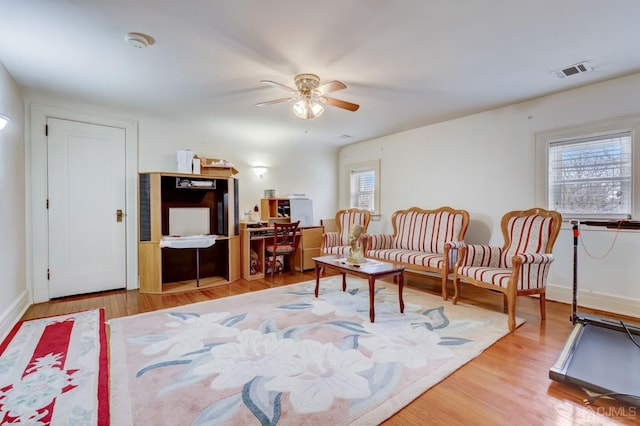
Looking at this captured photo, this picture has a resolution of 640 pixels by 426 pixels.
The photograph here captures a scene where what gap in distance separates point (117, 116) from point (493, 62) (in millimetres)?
4612

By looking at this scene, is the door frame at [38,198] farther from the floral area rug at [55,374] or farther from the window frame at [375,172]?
the window frame at [375,172]

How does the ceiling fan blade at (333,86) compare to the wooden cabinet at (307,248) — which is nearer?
the ceiling fan blade at (333,86)

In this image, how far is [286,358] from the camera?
7.27 ft

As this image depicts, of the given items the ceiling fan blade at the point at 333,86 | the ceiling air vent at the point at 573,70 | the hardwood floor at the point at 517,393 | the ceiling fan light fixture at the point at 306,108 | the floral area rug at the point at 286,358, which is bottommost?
the hardwood floor at the point at 517,393

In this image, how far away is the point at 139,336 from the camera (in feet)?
8.52

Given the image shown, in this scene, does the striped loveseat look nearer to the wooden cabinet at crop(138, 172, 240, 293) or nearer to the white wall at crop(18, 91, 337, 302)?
the white wall at crop(18, 91, 337, 302)

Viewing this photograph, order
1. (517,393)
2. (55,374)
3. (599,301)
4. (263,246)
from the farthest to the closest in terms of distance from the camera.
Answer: (263,246), (599,301), (55,374), (517,393)

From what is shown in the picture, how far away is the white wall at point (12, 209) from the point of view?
271 centimetres

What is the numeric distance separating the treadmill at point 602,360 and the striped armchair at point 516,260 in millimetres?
479

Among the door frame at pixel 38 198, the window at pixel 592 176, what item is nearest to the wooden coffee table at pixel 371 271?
the window at pixel 592 176

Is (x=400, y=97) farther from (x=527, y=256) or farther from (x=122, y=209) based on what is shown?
(x=122, y=209)

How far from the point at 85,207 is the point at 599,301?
6.32m

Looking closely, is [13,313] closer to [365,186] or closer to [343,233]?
[343,233]

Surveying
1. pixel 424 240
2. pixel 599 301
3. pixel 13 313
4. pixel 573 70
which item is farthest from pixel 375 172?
pixel 13 313
